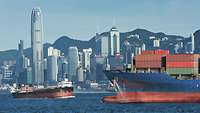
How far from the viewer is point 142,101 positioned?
108938 millimetres

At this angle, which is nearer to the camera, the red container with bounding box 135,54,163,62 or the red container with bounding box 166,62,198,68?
the red container with bounding box 166,62,198,68

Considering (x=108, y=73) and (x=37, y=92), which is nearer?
(x=108, y=73)

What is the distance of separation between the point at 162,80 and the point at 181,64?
3608 millimetres

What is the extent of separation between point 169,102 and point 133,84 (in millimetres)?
6163

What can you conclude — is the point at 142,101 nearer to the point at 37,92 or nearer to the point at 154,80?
the point at 154,80

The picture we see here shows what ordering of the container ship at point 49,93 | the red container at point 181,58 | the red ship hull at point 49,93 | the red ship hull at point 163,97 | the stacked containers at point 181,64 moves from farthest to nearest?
the container ship at point 49,93
the red ship hull at point 49,93
the stacked containers at point 181,64
the red container at point 181,58
the red ship hull at point 163,97

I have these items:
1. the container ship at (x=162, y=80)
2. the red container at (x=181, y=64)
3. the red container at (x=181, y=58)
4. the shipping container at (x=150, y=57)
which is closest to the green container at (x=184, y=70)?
the container ship at (x=162, y=80)

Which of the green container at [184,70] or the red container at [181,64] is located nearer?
the red container at [181,64]

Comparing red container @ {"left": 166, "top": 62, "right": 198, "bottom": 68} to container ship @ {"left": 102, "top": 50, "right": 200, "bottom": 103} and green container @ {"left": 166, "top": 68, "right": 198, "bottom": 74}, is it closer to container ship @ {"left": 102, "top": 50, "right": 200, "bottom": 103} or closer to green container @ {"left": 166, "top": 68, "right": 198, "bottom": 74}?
container ship @ {"left": 102, "top": 50, "right": 200, "bottom": 103}

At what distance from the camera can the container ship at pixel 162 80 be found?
10844 cm

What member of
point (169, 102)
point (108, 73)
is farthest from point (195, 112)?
point (108, 73)

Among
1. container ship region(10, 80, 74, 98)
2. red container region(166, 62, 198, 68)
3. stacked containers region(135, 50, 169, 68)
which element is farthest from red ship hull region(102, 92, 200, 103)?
container ship region(10, 80, 74, 98)

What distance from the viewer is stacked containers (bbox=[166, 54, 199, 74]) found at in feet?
359

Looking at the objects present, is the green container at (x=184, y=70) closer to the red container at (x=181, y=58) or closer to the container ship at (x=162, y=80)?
the container ship at (x=162, y=80)
